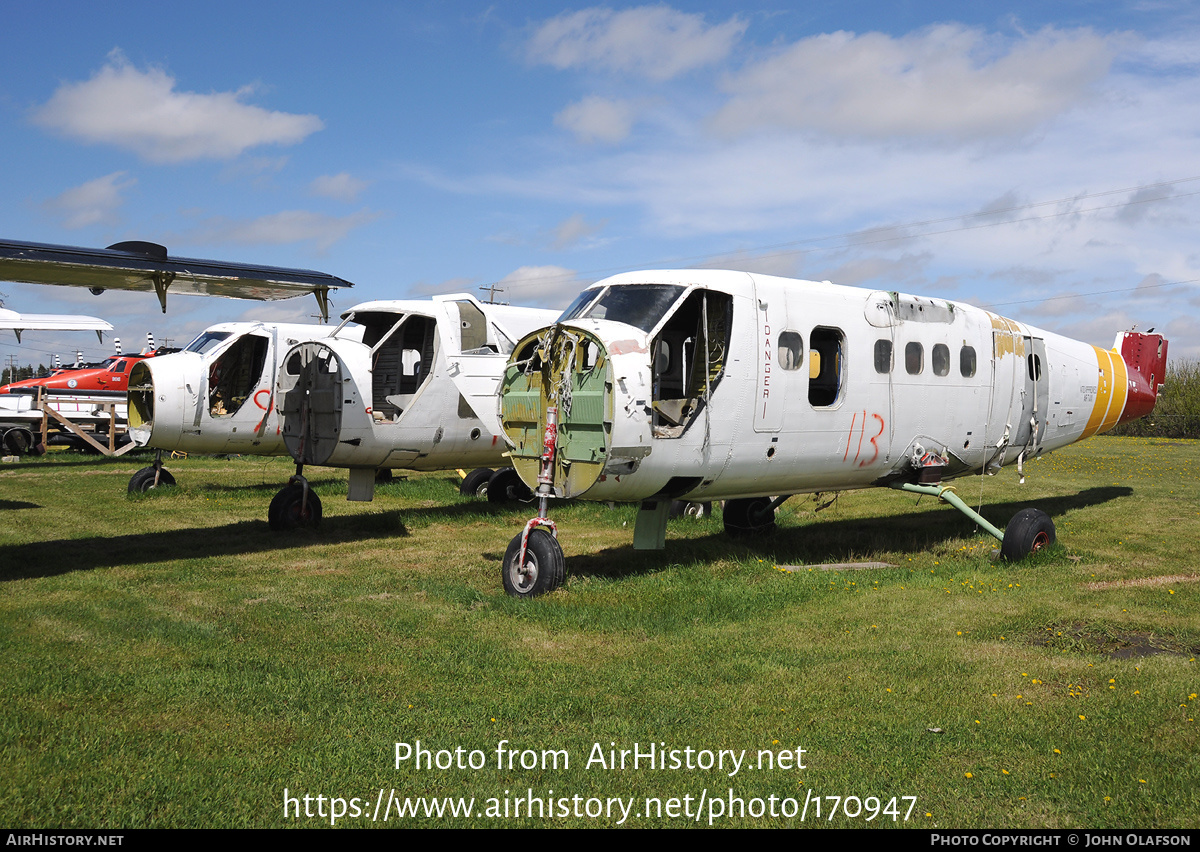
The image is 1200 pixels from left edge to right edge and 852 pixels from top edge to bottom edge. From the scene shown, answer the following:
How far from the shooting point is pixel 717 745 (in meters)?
5.14

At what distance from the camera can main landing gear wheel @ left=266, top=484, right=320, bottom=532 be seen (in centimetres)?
1312

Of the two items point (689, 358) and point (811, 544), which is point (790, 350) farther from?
point (811, 544)

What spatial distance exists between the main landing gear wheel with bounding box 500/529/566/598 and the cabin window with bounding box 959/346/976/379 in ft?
19.6

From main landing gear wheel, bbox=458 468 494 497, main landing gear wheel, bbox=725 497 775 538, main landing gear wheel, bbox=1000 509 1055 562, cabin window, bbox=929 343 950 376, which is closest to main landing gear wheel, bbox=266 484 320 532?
main landing gear wheel, bbox=458 468 494 497

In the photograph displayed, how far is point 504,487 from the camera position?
1606 cm

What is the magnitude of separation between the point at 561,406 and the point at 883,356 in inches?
160

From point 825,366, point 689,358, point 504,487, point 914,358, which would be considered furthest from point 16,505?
point 914,358

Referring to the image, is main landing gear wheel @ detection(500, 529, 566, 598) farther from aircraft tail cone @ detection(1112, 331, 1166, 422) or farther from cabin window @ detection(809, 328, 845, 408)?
aircraft tail cone @ detection(1112, 331, 1166, 422)

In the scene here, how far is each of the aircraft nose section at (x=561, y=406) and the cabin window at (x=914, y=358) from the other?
13.9ft

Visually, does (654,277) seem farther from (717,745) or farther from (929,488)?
(717,745)

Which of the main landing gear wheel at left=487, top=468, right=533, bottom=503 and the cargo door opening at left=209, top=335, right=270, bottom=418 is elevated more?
the cargo door opening at left=209, top=335, right=270, bottom=418
